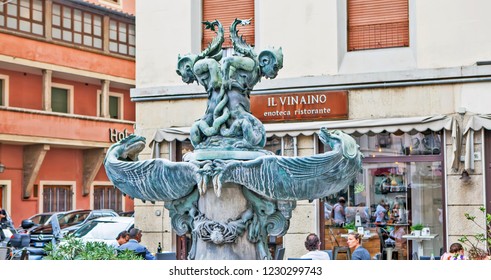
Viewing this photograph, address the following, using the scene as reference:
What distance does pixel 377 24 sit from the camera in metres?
15.3

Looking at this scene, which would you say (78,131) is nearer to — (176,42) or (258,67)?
(176,42)

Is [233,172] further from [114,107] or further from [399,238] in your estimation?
[114,107]

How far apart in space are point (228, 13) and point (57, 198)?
1972cm

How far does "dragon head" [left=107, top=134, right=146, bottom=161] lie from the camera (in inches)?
279

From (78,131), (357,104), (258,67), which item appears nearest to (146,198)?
(258,67)

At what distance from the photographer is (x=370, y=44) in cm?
1535

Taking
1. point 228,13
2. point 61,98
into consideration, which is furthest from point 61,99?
point 228,13

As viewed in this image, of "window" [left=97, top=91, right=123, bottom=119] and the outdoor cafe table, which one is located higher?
"window" [left=97, top=91, right=123, bottom=119]

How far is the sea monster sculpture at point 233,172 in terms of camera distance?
632 cm

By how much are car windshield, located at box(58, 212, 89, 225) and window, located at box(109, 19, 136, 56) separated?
460 inches

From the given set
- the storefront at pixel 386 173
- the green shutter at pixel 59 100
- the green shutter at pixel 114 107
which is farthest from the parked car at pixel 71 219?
the green shutter at pixel 114 107

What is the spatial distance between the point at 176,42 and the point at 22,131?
15785mm

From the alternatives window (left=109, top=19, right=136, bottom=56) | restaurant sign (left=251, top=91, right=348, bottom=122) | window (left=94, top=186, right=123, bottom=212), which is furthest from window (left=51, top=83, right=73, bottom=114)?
restaurant sign (left=251, top=91, right=348, bottom=122)

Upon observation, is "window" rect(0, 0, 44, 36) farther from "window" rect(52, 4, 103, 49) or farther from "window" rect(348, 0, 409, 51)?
"window" rect(348, 0, 409, 51)
